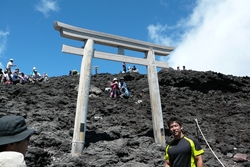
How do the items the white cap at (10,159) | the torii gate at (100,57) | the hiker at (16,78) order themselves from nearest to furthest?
the white cap at (10,159) → the torii gate at (100,57) → the hiker at (16,78)

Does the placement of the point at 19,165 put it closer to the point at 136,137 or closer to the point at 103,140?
the point at 103,140

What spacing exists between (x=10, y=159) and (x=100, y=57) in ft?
20.5

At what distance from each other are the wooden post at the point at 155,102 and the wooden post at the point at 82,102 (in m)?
2.06

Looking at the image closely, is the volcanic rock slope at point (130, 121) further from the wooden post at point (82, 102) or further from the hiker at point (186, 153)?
the hiker at point (186, 153)

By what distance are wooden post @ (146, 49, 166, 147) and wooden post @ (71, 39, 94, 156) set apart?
206 centimetres

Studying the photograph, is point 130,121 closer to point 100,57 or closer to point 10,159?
point 100,57

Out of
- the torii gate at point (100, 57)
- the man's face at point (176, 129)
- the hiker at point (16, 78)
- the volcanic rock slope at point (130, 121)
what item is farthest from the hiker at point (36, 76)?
the man's face at point (176, 129)

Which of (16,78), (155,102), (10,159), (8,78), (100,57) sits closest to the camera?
(10,159)

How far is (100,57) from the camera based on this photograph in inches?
305

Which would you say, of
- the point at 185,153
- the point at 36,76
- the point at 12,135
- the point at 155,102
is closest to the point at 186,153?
the point at 185,153

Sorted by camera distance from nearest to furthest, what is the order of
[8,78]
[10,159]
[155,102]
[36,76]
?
1. [10,159]
2. [155,102]
3. [8,78]
4. [36,76]

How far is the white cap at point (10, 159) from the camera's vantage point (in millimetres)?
1612

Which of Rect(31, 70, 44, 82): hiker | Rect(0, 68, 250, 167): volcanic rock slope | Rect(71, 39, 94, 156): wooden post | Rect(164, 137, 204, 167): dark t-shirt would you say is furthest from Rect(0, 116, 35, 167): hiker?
Rect(31, 70, 44, 82): hiker

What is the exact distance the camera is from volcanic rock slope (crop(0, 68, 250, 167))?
21.1ft
